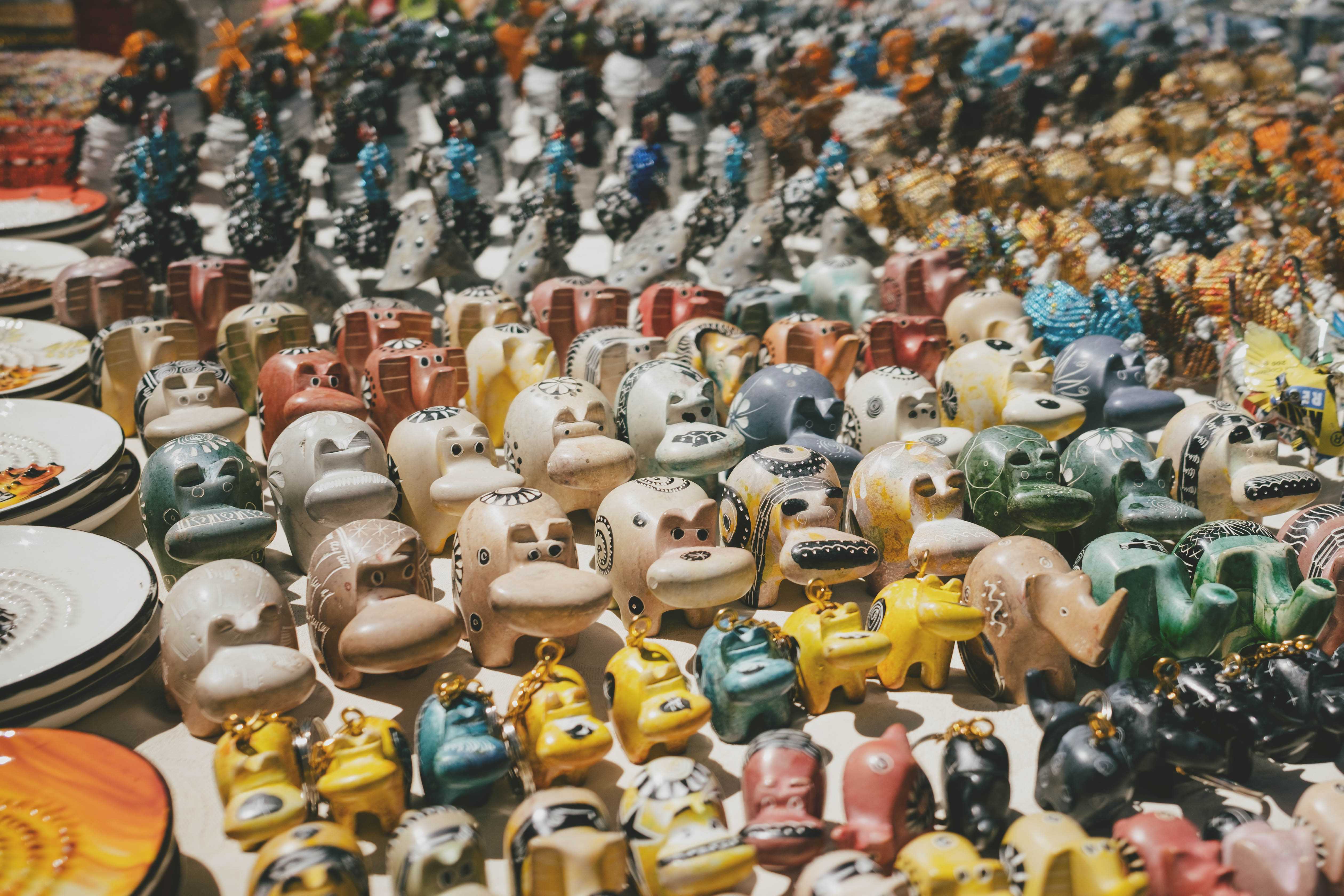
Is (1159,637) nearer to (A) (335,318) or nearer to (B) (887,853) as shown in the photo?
(B) (887,853)

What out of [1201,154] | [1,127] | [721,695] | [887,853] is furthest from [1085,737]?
[1,127]

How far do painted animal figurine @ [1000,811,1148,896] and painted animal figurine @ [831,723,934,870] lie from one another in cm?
23

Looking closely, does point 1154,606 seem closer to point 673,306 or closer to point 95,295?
point 673,306

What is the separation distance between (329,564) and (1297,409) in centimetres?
327

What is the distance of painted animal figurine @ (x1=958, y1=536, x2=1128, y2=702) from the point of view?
8.80 feet

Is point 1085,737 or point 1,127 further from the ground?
point 1,127

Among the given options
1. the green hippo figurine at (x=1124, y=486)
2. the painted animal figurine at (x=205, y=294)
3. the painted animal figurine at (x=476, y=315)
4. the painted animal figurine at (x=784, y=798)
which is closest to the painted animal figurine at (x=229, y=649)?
the painted animal figurine at (x=784, y=798)

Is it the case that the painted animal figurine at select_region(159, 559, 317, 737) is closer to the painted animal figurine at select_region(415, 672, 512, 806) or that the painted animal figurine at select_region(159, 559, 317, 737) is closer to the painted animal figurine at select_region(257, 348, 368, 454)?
the painted animal figurine at select_region(415, 672, 512, 806)

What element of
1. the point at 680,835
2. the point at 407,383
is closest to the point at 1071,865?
the point at 680,835

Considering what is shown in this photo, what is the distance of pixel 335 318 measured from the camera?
4891mm

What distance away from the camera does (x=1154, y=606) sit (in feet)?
9.53

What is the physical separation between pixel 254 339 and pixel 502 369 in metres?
1.08

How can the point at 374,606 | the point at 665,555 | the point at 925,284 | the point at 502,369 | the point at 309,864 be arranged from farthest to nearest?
the point at 925,284
the point at 502,369
the point at 665,555
the point at 374,606
the point at 309,864

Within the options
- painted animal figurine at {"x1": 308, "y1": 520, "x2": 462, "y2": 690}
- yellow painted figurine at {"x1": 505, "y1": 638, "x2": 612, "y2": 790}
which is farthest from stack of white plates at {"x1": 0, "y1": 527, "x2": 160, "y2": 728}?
yellow painted figurine at {"x1": 505, "y1": 638, "x2": 612, "y2": 790}
